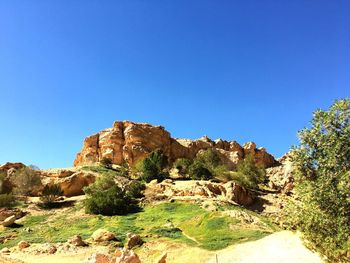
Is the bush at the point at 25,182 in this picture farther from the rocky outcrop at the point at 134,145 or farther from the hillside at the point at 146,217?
the rocky outcrop at the point at 134,145

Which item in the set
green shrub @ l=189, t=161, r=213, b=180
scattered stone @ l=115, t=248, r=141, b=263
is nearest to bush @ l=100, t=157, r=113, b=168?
green shrub @ l=189, t=161, r=213, b=180

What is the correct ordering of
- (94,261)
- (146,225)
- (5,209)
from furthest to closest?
(5,209)
(146,225)
(94,261)

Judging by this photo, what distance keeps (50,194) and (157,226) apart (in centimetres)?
2683

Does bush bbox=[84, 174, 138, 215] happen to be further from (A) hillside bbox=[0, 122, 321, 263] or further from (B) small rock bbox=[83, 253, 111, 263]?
(B) small rock bbox=[83, 253, 111, 263]

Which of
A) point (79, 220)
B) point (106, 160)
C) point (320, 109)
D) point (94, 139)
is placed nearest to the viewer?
point (320, 109)

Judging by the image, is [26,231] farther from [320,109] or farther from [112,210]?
[320,109]

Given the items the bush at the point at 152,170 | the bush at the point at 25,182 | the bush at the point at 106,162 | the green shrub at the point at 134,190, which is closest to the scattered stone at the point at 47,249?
the green shrub at the point at 134,190

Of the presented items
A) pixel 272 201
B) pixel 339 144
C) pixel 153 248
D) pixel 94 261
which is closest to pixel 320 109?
pixel 339 144

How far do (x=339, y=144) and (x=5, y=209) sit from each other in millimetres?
46416

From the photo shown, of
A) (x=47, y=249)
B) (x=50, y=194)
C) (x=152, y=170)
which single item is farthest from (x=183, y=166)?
(x=47, y=249)

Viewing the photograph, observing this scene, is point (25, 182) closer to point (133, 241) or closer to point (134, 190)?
point (134, 190)

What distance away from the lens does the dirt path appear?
2108 centimetres

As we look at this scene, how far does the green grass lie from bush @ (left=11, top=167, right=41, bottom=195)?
13.7 meters

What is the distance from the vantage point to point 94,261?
17.2m
